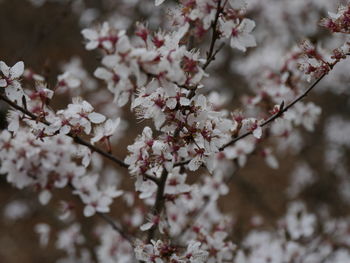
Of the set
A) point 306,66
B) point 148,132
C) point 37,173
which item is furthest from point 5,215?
point 306,66

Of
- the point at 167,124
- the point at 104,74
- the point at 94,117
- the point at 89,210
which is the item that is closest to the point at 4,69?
the point at 94,117

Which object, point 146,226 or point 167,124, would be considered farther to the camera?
point 146,226

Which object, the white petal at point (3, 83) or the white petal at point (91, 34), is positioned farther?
the white petal at point (3, 83)

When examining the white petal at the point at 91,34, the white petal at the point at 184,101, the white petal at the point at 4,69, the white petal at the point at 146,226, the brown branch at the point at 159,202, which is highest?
the white petal at the point at 4,69

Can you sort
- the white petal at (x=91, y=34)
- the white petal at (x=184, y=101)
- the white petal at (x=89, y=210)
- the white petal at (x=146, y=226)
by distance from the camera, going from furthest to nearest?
the white petal at (x=89, y=210) → the white petal at (x=146, y=226) → the white petal at (x=184, y=101) → the white petal at (x=91, y=34)

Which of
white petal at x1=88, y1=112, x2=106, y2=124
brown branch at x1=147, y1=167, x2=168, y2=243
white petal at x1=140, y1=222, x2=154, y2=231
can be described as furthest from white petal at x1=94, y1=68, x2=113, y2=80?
white petal at x1=140, y1=222, x2=154, y2=231

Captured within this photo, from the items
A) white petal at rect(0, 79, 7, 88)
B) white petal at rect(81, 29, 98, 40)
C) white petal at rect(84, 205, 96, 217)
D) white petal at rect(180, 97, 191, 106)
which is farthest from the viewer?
white petal at rect(84, 205, 96, 217)

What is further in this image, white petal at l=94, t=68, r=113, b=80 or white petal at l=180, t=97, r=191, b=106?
white petal at l=180, t=97, r=191, b=106

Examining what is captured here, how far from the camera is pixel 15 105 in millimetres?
1561

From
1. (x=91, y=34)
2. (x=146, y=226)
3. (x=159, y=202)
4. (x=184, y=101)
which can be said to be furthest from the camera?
(x=159, y=202)

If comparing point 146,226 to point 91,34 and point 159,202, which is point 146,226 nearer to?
point 159,202

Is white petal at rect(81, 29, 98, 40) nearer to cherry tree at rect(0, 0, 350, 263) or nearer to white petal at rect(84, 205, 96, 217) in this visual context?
cherry tree at rect(0, 0, 350, 263)

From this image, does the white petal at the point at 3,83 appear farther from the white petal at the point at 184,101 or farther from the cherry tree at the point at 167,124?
the white petal at the point at 184,101

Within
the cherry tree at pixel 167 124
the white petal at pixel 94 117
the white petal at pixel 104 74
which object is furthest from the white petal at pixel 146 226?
the white petal at pixel 104 74
